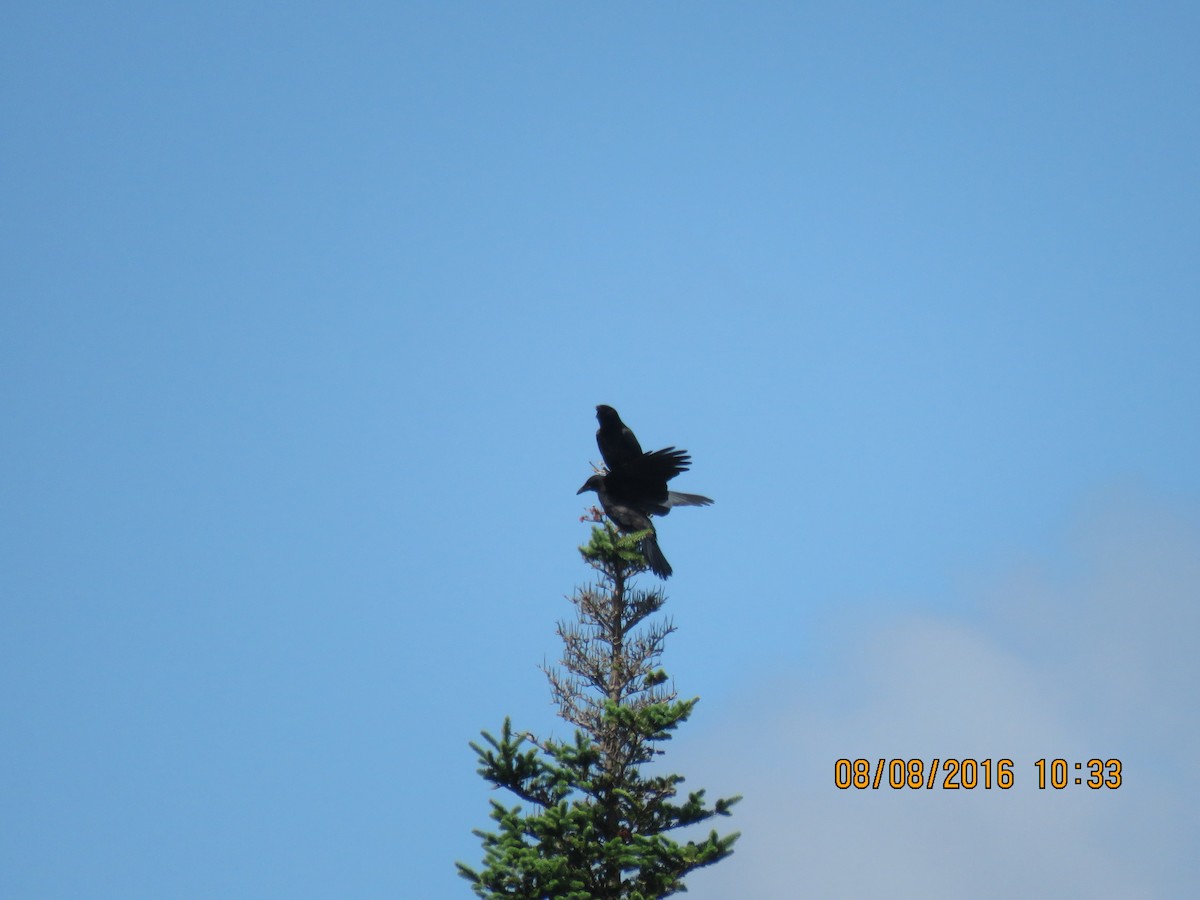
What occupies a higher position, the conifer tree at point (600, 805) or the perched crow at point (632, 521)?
the perched crow at point (632, 521)

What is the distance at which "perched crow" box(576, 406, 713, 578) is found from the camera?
13.8 metres

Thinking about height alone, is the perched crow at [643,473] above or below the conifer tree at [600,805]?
above

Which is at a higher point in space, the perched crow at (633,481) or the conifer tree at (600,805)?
the perched crow at (633,481)

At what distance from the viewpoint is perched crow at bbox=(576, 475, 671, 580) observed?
13531 mm

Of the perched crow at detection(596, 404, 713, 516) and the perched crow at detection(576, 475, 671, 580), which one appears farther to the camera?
the perched crow at detection(596, 404, 713, 516)

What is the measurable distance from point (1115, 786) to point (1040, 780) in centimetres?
117

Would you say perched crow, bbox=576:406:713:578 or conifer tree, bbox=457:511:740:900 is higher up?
perched crow, bbox=576:406:713:578

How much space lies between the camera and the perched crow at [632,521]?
13531mm

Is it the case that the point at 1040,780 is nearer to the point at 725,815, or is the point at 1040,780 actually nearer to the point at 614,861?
the point at 725,815

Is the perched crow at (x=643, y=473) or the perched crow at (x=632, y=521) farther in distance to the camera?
the perched crow at (x=643, y=473)

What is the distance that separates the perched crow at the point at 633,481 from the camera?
13789 mm

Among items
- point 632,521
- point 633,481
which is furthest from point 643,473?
point 632,521

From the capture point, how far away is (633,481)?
46.4 feet

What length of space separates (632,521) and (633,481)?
23.6 inches
